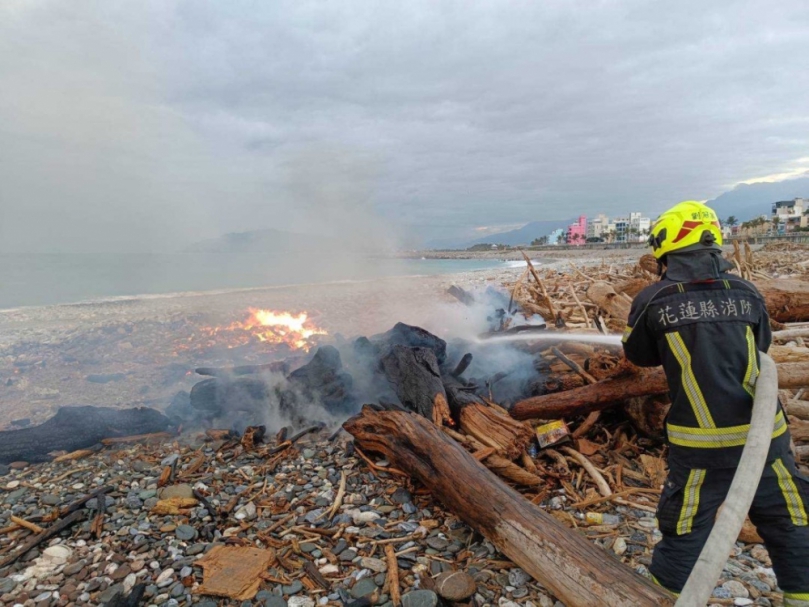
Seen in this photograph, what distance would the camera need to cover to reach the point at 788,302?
7.65 metres

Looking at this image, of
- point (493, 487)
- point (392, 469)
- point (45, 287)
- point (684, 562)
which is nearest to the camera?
point (684, 562)

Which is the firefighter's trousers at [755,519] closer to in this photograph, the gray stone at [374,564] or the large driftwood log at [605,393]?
the gray stone at [374,564]

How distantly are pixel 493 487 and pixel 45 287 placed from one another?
38130 mm

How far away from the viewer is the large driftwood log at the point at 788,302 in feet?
25.0

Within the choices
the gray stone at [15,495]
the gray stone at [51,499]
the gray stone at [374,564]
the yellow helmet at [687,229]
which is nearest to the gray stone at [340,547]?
the gray stone at [374,564]

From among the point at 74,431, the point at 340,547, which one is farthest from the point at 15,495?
the point at 340,547

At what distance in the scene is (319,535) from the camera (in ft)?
13.1

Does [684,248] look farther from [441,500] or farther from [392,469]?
[392,469]

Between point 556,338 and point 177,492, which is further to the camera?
point 556,338

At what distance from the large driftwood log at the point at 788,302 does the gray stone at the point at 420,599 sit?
7724 mm

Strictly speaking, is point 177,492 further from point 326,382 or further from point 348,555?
point 326,382

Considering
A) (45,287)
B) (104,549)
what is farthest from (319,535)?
(45,287)

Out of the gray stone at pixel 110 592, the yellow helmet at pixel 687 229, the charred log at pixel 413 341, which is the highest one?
the yellow helmet at pixel 687 229

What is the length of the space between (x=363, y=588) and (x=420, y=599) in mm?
447
